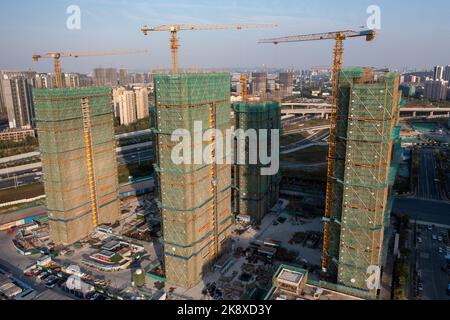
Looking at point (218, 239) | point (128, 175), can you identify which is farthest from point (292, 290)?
point (128, 175)

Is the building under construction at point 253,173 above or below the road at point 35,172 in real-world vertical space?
above

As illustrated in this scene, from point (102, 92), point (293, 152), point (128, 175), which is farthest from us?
point (293, 152)

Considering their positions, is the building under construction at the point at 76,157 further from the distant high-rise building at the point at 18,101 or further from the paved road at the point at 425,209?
the distant high-rise building at the point at 18,101

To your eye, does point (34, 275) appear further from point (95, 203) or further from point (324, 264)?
point (324, 264)

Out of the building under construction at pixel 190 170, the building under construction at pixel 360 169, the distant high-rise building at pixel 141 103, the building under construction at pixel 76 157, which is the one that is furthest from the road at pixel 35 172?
the building under construction at pixel 360 169

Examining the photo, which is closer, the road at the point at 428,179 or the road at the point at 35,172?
the road at the point at 428,179

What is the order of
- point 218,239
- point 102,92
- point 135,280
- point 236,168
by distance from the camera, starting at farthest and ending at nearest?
1. point 236,168
2. point 102,92
3. point 218,239
4. point 135,280
